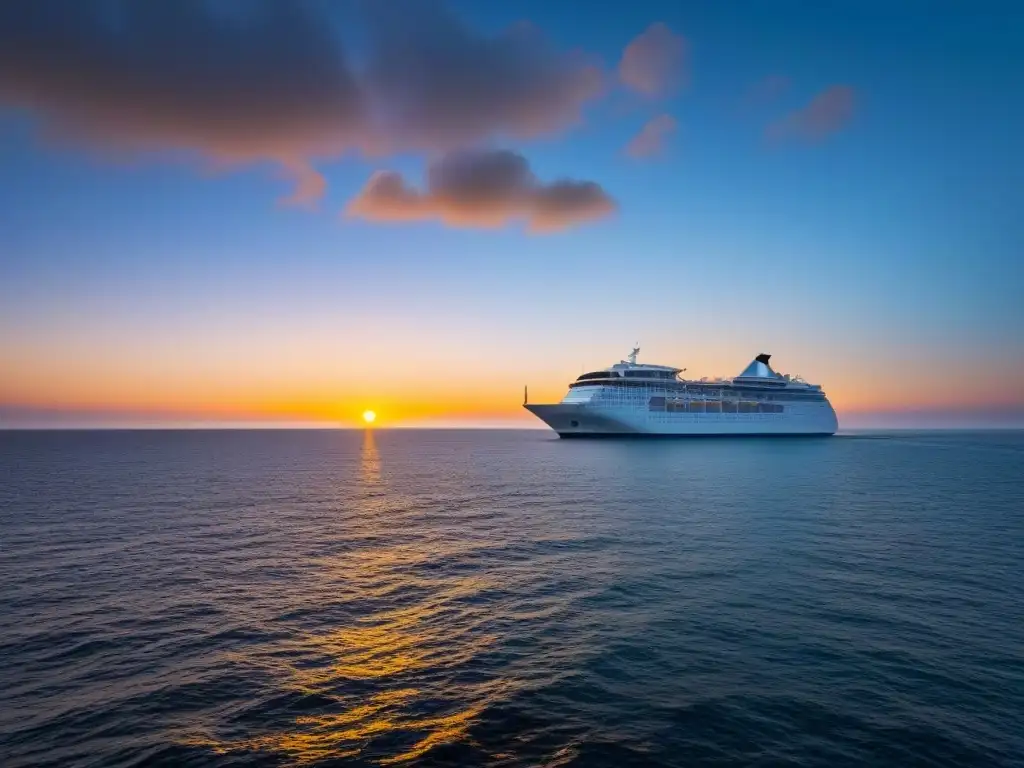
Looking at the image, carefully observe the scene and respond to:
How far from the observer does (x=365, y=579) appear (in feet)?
85.1

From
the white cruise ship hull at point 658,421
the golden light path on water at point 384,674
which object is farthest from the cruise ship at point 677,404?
the golden light path on water at point 384,674

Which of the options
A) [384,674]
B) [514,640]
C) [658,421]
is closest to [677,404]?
[658,421]

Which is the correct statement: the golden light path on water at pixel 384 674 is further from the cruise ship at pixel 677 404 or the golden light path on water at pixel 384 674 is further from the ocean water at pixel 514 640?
the cruise ship at pixel 677 404

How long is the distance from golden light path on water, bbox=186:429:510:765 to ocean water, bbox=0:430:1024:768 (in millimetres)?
86

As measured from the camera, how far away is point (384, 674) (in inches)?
624

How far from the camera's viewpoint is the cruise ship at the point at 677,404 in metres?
138

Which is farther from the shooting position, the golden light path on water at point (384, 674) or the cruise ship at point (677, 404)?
the cruise ship at point (677, 404)

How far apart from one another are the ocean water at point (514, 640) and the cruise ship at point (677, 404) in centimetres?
9689

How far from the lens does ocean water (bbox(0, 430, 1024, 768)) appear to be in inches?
498

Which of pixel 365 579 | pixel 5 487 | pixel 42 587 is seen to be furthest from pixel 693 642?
pixel 5 487

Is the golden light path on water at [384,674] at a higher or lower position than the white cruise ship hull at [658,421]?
lower

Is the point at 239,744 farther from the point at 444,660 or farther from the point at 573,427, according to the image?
the point at 573,427

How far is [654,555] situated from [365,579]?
50.1ft

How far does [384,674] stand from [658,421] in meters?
133
